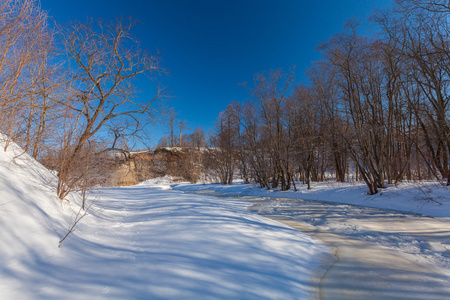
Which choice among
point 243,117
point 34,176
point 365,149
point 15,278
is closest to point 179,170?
point 243,117

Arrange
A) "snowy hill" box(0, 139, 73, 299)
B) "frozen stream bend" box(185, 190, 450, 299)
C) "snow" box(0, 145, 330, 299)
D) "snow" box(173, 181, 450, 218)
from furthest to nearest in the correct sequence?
"snow" box(173, 181, 450, 218), "frozen stream bend" box(185, 190, 450, 299), "snowy hill" box(0, 139, 73, 299), "snow" box(0, 145, 330, 299)

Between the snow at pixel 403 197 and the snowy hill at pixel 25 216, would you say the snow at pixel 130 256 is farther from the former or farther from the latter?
the snow at pixel 403 197

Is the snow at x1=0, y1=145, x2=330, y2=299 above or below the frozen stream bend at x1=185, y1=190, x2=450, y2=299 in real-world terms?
above

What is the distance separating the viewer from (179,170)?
136 feet

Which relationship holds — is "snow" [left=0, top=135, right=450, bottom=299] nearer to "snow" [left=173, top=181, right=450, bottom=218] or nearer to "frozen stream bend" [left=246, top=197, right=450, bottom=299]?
"frozen stream bend" [left=246, top=197, right=450, bottom=299]

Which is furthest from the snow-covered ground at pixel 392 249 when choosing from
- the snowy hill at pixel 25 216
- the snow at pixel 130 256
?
the snowy hill at pixel 25 216

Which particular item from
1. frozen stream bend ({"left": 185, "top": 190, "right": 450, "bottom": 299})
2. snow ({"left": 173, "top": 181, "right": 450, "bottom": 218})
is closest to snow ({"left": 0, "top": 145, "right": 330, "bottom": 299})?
frozen stream bend ({"left": 185, "top": 190, "right": 450, "bottom": 299})

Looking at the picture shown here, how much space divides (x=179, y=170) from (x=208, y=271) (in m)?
39.8

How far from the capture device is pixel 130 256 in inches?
127

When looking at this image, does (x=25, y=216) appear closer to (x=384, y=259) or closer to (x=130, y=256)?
(x=130, y=256)

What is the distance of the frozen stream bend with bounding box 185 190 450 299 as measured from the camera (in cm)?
299

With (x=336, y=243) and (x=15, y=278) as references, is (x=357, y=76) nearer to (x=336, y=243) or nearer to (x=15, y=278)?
(x=336, y=243)

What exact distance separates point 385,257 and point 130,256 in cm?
495

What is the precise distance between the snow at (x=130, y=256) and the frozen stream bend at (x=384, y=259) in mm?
398
